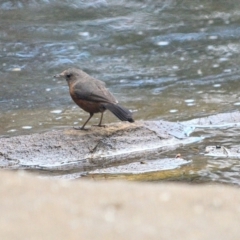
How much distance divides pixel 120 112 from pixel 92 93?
1.15ft

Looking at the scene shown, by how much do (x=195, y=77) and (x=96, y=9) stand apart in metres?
5.21

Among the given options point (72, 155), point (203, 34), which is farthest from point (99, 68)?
point (72, 155)

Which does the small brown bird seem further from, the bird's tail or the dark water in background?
the dark water in background

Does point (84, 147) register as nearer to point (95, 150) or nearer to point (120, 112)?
point (95, 150)

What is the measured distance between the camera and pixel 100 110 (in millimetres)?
6906

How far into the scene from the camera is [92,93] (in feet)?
22.4

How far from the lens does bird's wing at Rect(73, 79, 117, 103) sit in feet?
22.4

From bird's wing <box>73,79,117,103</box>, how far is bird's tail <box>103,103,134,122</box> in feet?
0.16

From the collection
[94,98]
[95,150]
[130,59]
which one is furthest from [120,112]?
[130,59]

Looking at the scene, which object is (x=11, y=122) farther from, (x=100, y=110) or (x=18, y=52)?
(x=18, y=52)

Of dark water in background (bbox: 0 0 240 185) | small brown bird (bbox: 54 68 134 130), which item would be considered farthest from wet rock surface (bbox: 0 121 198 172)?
dark water in background (bbox: 0 0 240 185)

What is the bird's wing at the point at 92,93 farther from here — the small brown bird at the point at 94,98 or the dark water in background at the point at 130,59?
the dark water in background at the point at 130,59

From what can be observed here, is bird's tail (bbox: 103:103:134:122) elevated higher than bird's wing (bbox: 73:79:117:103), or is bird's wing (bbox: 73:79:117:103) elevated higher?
bird's wing (bbox: 73:79:117:103)

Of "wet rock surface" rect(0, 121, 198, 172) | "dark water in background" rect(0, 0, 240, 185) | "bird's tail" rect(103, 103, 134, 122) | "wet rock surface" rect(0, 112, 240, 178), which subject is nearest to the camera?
"wet rock surface" rect(0, 112, 240, 178)
